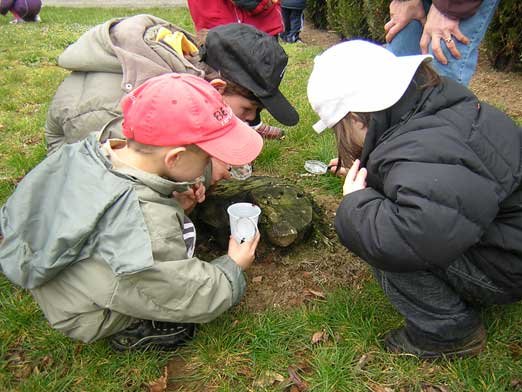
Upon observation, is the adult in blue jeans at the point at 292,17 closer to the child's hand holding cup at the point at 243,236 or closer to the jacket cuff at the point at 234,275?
the child's hand holding cup at the point at 243,236

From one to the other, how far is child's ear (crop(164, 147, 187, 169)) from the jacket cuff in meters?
0.50

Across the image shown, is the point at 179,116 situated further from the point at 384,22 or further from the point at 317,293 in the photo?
the point at 384,22

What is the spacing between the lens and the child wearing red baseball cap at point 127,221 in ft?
5.89

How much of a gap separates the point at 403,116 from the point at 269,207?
1120mm

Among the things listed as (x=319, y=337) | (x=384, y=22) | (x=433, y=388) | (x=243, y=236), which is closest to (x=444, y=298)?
(x=433, y=388)

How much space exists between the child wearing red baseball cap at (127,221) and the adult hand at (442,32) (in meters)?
1.46

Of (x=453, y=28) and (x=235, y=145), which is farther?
(x=453, y=28)

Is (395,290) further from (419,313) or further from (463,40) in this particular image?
(463,40)

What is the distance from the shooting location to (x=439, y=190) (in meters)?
1.57

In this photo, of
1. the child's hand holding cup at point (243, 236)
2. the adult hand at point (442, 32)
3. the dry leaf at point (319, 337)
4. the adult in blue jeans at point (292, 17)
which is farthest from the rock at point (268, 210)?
the adult in blue jeans at point (292, 17)

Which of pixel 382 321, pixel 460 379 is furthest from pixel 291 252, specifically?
pixel 460 379

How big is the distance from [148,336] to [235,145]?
3.06ft

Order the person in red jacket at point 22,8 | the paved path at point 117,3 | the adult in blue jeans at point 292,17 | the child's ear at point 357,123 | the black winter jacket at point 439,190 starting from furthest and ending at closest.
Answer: the paved path at point 117,3
the person in red jacket at point 22,8
the adult in blue jeans at point 292,17
the child's ear at point 357,123
the black winter jacket at point 439,190

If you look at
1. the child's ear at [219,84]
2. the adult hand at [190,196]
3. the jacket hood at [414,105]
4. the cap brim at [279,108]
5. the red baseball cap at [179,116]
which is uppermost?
the jacket hood at [414,105]
